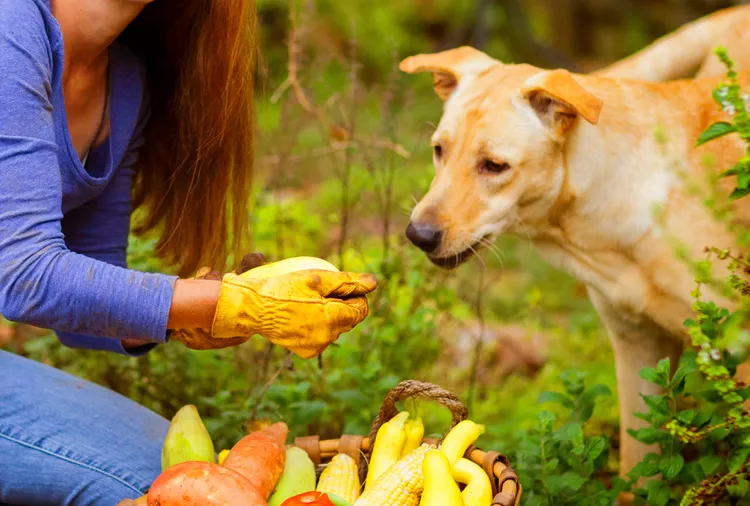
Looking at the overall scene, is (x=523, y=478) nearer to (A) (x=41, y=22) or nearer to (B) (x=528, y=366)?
(A) (x=41, y=22)

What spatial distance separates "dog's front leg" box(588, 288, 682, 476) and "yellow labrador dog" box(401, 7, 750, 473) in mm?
19

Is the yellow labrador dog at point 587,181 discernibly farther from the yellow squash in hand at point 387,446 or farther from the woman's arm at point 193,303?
the woman's arm at point 193,303

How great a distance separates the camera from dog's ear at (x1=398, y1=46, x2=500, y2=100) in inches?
115

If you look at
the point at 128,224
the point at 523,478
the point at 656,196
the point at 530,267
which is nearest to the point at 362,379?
the point at 523,478

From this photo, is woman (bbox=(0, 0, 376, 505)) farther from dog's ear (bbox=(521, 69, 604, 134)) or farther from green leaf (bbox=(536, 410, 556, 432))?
dog's ear (bbox=(521, 69, 604, 134))

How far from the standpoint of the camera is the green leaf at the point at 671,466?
219cm

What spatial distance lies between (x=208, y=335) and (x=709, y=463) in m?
1.23

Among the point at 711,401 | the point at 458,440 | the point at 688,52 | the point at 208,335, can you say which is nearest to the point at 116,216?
the point at 208,335

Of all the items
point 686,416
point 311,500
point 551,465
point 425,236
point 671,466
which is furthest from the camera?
point 425,236

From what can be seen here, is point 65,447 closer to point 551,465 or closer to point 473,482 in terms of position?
point 473,482

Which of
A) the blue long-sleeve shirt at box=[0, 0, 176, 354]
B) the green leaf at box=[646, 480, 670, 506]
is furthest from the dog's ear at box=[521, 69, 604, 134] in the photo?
the blue long-sleeve shirt at box=[0, 0, 176, 354]

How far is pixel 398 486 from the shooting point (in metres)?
2.00

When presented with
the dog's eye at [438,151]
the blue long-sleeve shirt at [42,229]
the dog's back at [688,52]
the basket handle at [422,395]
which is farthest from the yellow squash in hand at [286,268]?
the dog's back at [688,52]

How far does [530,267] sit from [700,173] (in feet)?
8.27
